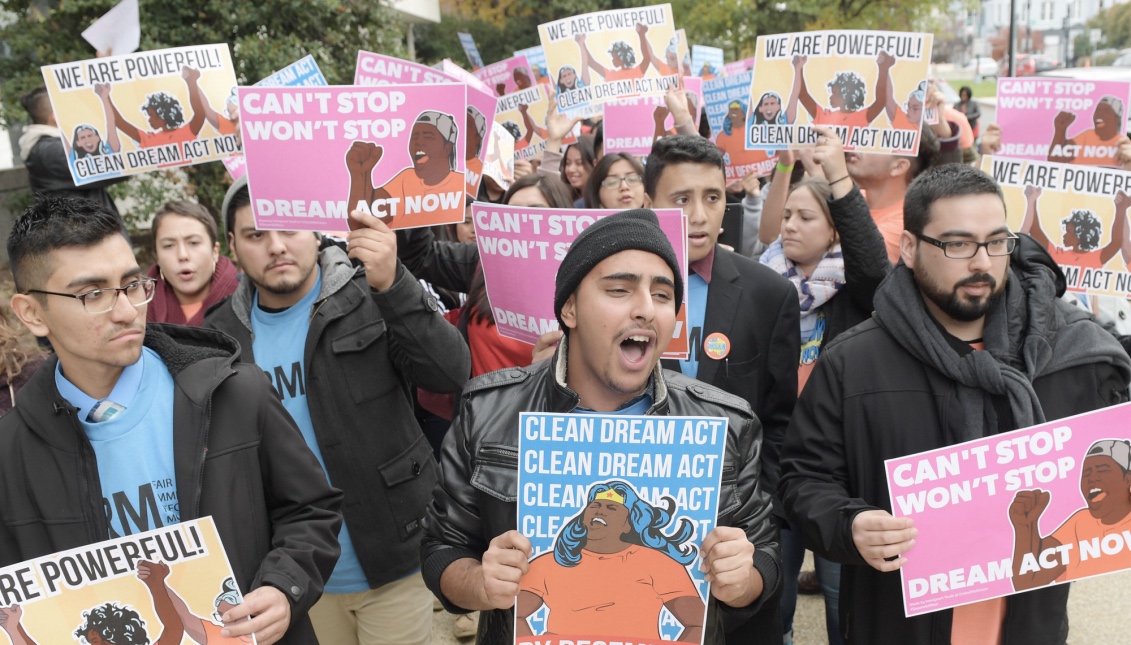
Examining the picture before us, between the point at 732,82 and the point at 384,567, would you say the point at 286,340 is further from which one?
the point at 732,82

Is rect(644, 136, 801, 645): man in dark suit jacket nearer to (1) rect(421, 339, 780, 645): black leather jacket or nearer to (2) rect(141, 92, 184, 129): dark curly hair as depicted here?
(1) rect(421, 339, 780, 645): black leather jacket

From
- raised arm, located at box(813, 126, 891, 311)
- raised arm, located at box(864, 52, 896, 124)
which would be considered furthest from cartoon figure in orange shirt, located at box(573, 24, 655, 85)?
raised arm, located at box(813, 126, 891, 311)

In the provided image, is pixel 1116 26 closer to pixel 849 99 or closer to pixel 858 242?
pixel 849 99

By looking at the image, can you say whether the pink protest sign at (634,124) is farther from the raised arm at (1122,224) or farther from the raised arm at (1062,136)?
the raised arm at (1122,224)

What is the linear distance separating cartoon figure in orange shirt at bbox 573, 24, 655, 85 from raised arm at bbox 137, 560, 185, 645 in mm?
4825

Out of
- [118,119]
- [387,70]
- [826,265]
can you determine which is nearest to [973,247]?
[826,265]

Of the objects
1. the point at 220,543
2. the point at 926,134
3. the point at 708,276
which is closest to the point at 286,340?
the point at 220,543

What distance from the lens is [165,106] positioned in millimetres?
4875

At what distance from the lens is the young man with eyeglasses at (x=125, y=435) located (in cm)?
233

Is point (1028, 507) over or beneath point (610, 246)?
beneath

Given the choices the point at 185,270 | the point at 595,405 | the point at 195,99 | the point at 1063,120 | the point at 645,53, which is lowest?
the point at 595,405

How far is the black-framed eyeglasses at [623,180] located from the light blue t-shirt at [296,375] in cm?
221

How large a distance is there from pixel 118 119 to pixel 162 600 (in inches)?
132

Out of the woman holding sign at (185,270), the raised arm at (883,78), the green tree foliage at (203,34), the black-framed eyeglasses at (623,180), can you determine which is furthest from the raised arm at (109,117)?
the green tree foliage at (203,34)
